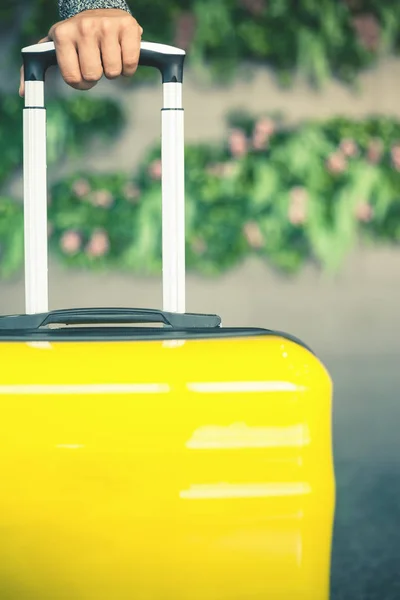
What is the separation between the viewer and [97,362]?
26.5 inches

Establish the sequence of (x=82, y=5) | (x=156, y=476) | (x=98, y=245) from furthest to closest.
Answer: (x=98, y=245) → (x=82, y=5) → (x=156, y=476)

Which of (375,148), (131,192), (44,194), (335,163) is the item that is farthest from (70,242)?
(44,194)

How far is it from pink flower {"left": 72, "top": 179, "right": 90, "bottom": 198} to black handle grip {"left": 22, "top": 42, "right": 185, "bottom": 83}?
128 centimetres

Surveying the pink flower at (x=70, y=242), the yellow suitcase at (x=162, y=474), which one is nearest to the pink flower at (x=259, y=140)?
the pink flower at (x=70, y=242)

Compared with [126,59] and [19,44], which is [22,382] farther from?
[19,44]

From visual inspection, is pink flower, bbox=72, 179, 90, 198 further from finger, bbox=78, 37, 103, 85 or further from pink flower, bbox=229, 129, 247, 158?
finger, bbox=78, 37, 103, 85

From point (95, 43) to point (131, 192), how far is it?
4.58 feet

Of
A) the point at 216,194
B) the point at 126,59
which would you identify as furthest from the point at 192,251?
the point at 126,59

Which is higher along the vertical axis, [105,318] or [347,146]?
[347,146]

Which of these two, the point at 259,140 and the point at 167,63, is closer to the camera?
the point at 167,63

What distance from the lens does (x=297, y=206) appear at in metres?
2.14

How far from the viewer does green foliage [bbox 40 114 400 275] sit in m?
Result: 2.12

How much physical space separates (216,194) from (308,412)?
1478 mm

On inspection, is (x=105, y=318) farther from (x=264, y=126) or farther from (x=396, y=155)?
(x=396, y=155)
